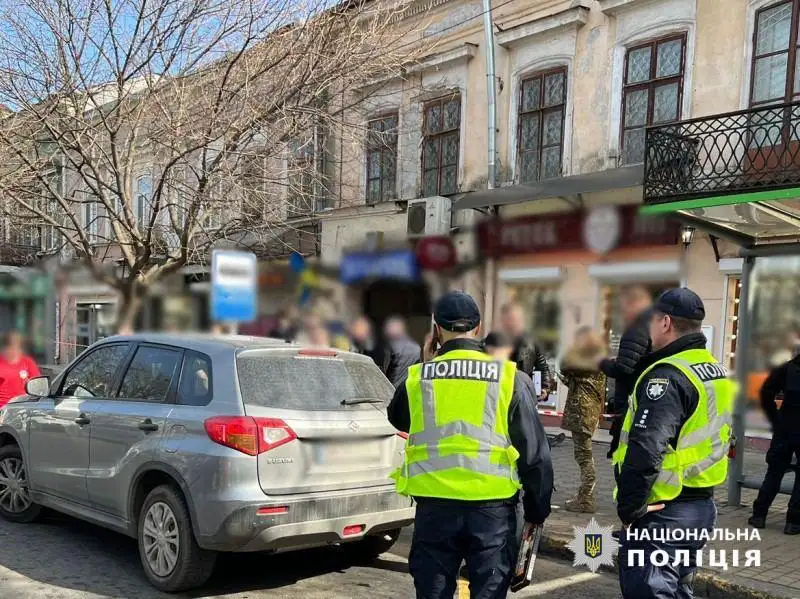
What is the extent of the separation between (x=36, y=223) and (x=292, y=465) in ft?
32.8

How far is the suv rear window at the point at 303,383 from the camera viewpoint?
14.4ft

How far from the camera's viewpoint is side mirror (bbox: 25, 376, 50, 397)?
5700 mm

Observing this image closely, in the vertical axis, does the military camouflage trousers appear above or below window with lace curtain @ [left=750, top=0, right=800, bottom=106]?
below

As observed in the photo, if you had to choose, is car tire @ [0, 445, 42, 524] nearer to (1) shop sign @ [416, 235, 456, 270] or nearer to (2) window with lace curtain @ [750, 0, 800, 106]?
(1) shop sign @ [416, 235, 456, 270]

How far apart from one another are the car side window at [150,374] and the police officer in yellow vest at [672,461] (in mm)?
2885

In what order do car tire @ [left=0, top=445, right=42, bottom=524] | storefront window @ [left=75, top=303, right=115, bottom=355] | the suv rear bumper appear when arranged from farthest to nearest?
storefront window @ [left=75, top=303, right=115, bottom=355] → car tire @ [left=0, top=445, right=42, bottom=524] → the suv rear bumper

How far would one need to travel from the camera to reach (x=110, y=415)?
16.2ft

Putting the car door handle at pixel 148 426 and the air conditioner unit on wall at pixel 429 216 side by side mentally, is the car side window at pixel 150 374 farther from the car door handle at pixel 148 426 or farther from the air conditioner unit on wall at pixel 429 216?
the air conditioner unit on wall at pixel 429 216

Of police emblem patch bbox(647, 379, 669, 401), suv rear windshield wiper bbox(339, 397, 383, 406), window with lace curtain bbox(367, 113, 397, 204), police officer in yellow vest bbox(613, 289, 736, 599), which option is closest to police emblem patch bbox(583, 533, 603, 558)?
suv rear windshield wiper bbox(339, 397, 383, 406)

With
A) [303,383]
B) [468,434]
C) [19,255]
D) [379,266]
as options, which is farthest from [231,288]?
[19,255]

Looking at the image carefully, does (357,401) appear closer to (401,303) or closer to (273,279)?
(401,303)

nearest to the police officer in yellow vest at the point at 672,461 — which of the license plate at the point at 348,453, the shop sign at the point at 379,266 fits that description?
the license plate at the point at 348,453

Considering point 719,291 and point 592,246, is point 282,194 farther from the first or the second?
point 719,291

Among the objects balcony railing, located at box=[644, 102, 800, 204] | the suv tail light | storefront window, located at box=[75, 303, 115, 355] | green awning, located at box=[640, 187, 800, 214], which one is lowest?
storefront window, located at box=[75, 303, 115, 355]
